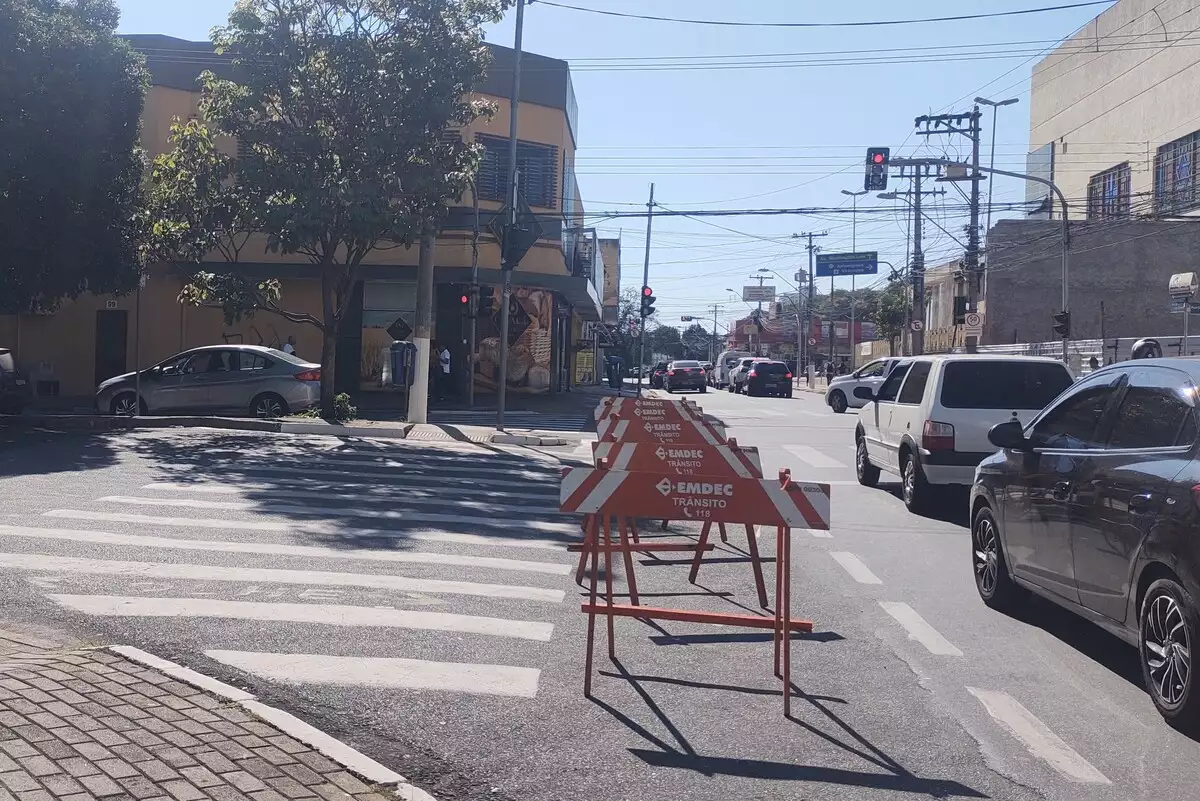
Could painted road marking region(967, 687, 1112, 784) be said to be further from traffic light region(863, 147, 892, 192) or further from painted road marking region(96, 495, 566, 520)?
traffic light region(863, 147, 892, 192)

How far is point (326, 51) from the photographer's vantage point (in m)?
21.0

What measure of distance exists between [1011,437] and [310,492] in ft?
26.2

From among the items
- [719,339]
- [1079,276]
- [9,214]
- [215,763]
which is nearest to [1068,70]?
[1079,276]

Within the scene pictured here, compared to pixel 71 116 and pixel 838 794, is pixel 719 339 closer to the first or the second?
pixel 71 116

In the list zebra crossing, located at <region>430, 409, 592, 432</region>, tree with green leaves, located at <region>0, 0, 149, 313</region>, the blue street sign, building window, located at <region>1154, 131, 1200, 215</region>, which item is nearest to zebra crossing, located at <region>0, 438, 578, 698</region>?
tree with green leaves, located at <region>0, 0, 149, 313</region>

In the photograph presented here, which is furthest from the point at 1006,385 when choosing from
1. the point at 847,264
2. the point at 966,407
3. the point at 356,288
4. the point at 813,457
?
the point at 847,264

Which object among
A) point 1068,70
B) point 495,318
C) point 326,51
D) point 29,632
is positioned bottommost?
point 29,632

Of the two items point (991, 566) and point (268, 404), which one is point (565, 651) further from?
point (268, 404)

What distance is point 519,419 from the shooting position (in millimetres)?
28688

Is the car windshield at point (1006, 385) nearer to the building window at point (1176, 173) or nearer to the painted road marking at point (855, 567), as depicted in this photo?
the painted road marking at point (855, 567)

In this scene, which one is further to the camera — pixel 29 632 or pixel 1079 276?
pixel 1079 276

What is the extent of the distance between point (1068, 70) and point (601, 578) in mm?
58917

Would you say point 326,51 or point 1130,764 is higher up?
point 326,51

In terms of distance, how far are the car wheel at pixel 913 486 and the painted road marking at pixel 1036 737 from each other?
677cm
